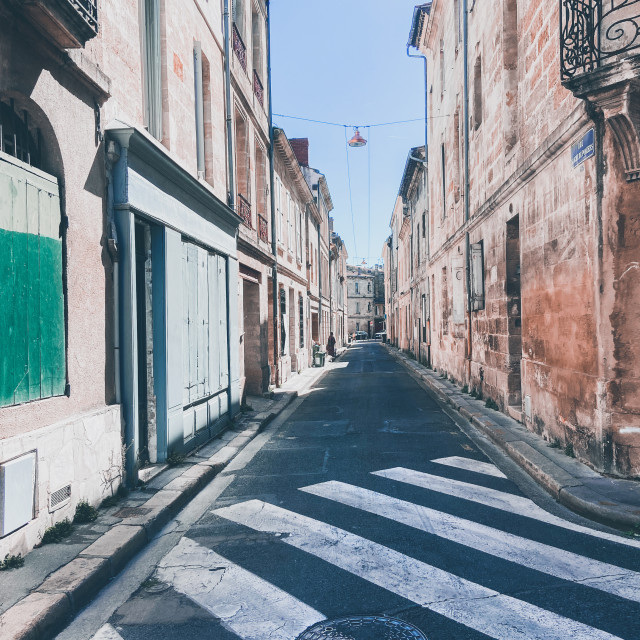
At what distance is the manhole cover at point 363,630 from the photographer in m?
2.88

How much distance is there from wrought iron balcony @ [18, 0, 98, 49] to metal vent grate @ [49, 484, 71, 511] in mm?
3297

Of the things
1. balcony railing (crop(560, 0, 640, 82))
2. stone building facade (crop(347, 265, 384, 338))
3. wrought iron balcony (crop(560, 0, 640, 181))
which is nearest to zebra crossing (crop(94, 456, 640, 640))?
wrought iron balcony (crop(560, 0, 640, 181))

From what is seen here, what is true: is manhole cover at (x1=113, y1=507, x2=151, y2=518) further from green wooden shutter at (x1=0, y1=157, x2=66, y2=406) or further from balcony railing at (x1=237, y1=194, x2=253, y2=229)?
balcony railing at (x1=237, y1=194, x2=253, y2=229)

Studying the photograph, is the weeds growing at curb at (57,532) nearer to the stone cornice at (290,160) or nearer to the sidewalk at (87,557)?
the sidewalk at (87,557)

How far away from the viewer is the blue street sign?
5.76 m

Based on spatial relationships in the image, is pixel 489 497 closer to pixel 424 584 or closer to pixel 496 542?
pixel 496 542

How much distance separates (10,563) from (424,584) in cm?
257

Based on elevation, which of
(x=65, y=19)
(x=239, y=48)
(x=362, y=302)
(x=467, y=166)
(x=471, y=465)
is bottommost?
(x=471, y=465)

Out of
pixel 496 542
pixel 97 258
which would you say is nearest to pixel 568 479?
pixel 496 542

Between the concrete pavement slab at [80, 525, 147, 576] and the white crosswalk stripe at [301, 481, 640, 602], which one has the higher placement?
the concrete pavement slab at [80, 525, 147, 576]

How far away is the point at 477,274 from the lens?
37.4 ft

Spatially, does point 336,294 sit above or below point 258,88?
below

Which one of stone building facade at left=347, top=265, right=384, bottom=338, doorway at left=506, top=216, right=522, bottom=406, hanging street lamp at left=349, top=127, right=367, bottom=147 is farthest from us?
stone building facade at left=347, top=265, right=384, bottom=338

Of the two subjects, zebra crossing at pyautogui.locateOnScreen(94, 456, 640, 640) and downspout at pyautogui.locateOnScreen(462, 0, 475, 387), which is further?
downspout at pyautogui.locateOnScreen(462, 0, 475, 387)
